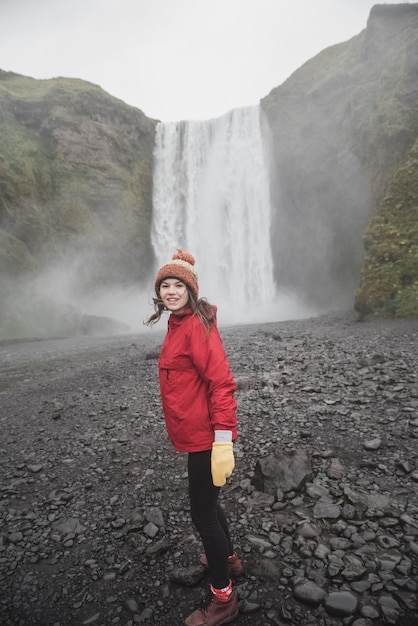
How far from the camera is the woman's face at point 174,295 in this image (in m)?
2.80

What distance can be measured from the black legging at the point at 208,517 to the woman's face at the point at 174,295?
1203 mm

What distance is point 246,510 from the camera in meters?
3.57

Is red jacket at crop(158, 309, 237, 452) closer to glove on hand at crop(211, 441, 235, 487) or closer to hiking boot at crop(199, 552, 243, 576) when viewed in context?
glove on hand at crop(211, 441, 235, 487)

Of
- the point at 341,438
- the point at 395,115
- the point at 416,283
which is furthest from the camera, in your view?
the point at 395,115

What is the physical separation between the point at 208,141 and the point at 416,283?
32.3m

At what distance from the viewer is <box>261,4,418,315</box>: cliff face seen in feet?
72.4

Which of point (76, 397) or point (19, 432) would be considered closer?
point (19, 432)

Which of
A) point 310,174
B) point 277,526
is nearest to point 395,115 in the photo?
point 310,174

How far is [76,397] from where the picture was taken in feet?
26.6

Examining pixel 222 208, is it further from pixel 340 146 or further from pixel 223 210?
pixel 340 146

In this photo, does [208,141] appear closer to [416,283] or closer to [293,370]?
[416,283]

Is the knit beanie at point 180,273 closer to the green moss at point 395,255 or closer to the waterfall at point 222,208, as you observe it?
the green moss at point 395,255

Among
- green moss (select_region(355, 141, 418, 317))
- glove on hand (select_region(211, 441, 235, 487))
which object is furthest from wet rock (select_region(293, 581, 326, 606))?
green moss (select_region(355, 141, 418, 317))

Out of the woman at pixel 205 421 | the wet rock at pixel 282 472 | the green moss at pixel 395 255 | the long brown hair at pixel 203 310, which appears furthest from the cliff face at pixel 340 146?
the woman at pixel 205 421
